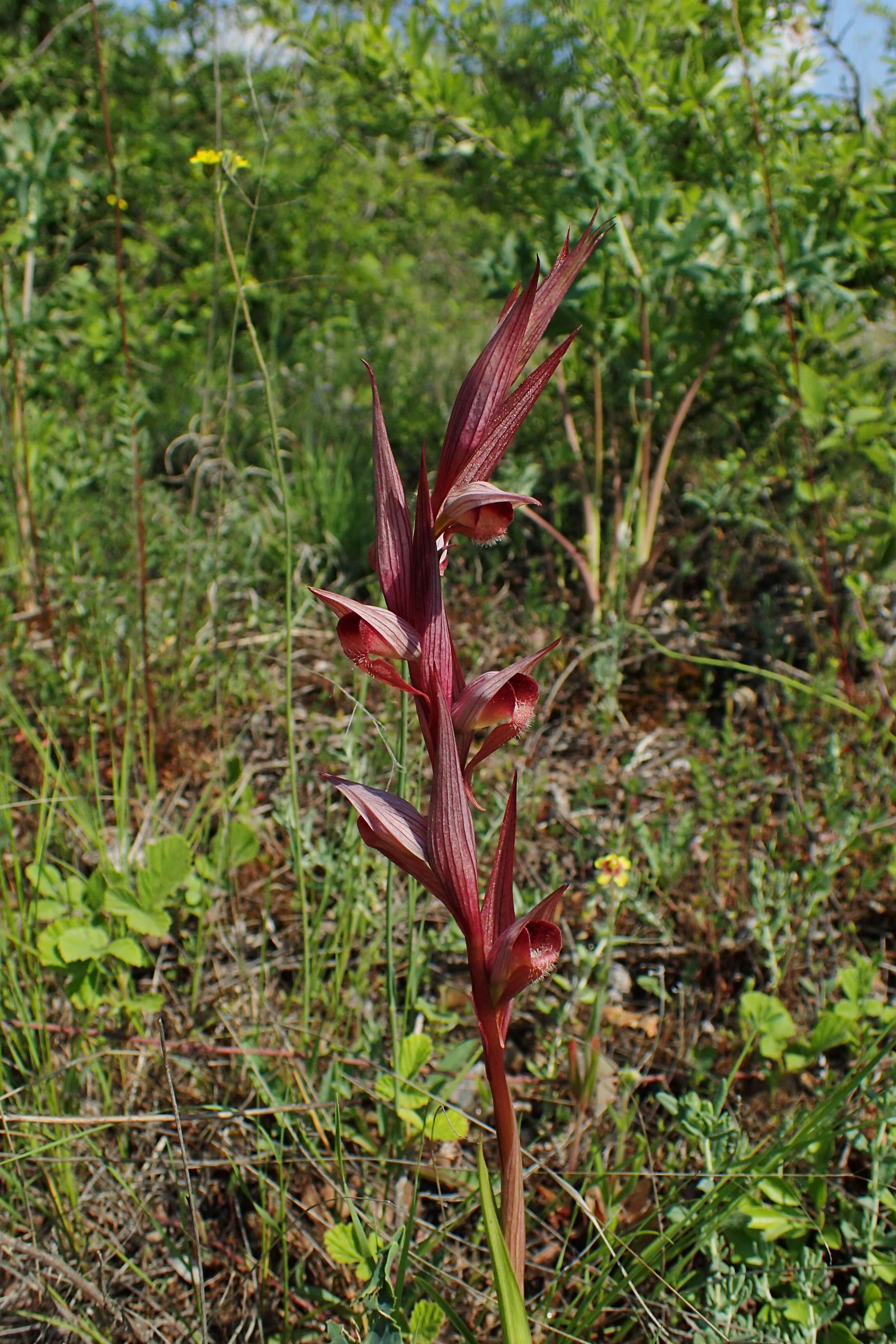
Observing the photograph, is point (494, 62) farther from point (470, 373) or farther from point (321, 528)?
point (470, 373)

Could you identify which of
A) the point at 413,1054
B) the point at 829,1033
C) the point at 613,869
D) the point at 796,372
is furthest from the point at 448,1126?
the point at 796,372

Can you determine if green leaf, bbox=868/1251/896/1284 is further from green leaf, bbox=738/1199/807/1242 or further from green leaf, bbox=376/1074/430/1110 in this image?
green leaf, bbox=376/1074/430/1110

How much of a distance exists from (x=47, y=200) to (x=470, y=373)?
3476 millimetres

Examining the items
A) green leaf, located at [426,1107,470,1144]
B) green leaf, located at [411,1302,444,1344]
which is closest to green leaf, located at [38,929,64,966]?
green leaf, located at [426,1107,470,1144]

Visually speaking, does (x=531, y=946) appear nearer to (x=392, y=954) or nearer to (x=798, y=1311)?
(x=392, y=954)

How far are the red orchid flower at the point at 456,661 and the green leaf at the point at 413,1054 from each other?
1.53 ft

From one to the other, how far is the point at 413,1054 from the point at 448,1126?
0.14 meters

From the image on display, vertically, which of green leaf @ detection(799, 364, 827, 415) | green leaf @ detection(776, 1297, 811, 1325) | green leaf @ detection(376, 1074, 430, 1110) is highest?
green leaf @ detection(799, 364, 827, 415)

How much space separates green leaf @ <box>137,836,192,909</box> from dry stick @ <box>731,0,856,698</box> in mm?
1813

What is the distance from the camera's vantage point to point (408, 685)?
33.2 inches

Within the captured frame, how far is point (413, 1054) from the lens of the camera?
135cm

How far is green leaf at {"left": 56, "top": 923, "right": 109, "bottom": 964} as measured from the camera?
145 cm

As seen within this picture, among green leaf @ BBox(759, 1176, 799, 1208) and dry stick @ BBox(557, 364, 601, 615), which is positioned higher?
dry stick @ BBox(557, 364, 601, 615)

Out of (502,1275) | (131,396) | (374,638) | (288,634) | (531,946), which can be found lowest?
(502,1275)
